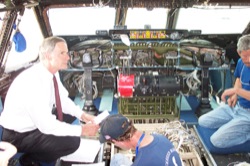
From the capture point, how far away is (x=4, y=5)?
134 inches

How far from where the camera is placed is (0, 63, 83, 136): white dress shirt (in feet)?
8.61

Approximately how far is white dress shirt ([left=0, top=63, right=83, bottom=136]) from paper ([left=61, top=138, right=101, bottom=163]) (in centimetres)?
43

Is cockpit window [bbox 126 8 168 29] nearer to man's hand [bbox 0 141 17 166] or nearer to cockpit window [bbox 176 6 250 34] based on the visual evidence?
cockpit window [bbox 176 6 250 34]

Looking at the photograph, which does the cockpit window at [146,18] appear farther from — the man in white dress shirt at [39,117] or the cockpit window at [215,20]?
the man in white dress shirt at [39,117]

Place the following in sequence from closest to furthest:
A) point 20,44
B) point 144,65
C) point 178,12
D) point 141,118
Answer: point 20,44, point 141,118, point 144,65, point 178,12

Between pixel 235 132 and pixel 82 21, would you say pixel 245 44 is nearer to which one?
pixel 235 132

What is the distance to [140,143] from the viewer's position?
190 centimetres

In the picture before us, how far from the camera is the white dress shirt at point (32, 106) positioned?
8.61 ft

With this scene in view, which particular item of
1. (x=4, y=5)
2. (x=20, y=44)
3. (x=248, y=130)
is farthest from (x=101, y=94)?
(x=248, y=130)

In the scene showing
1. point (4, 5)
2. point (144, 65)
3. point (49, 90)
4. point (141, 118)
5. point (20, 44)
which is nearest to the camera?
point (49, 90)

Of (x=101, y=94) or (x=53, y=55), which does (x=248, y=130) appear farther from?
(x=101, y=94)

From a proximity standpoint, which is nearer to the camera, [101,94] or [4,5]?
[4,5]

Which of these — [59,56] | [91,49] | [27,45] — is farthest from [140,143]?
[27,45]

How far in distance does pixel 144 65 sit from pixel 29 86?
238cm
